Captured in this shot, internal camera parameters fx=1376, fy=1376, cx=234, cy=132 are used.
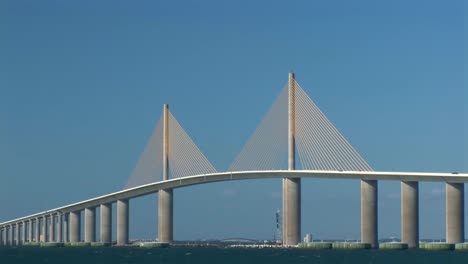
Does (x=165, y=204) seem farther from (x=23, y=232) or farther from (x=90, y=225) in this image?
(x=23, y=232)

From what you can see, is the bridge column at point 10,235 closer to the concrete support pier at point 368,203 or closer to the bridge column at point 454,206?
the concrete support pier at point 368,203

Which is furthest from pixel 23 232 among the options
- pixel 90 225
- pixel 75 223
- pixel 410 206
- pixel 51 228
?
pixel 410 206

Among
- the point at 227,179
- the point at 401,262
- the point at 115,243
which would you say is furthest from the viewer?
the point at 115,243

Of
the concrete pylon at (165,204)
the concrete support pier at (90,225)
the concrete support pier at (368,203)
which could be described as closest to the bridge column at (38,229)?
the concrete support pier at (90,225)

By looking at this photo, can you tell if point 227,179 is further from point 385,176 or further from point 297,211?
point 385,176

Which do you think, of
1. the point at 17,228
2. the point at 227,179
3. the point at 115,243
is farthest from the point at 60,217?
the point at 227,179

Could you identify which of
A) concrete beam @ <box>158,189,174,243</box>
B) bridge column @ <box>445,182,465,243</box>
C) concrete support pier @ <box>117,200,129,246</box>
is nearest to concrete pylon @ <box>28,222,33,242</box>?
concrete support pier @ <box>117,200,129,246</box>
